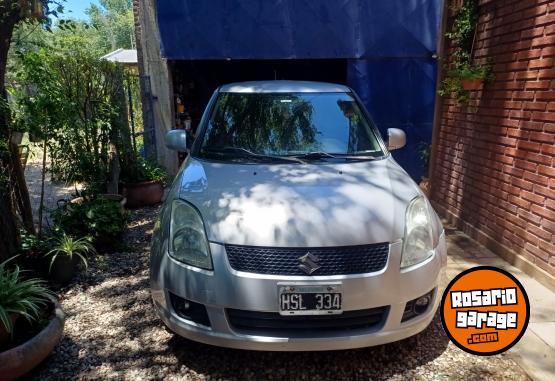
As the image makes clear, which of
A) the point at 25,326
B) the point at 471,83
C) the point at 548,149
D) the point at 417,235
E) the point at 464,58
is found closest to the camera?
the point at 417,235

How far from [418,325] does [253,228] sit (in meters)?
1.11

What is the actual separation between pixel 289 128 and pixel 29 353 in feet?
7.48

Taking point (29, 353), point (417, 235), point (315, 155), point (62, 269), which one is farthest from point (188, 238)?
point (62, 269)

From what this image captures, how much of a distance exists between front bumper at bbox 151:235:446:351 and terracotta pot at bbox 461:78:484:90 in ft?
9.42

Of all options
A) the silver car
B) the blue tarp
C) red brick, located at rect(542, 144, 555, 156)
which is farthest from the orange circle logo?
the blue tarp

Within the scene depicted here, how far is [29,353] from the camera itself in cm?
219

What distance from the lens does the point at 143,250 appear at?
418cm

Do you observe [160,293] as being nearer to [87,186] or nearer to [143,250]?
[143,250]

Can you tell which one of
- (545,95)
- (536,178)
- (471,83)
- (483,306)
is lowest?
(483,306)

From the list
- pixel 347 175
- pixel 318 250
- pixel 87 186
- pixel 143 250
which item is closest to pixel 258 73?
pixel 87 186

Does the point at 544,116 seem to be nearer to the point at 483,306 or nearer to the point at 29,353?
the point at 483,306

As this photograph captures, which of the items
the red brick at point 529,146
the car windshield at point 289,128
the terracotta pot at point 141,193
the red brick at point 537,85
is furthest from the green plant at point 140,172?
the red brick at point 537,85

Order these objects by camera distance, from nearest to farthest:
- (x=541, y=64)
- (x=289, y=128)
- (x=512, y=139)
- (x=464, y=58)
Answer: (x=289, y=128), (x=541, y=64), (x=512, y=139), (x=464, y=58)

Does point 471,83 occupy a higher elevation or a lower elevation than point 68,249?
higher
